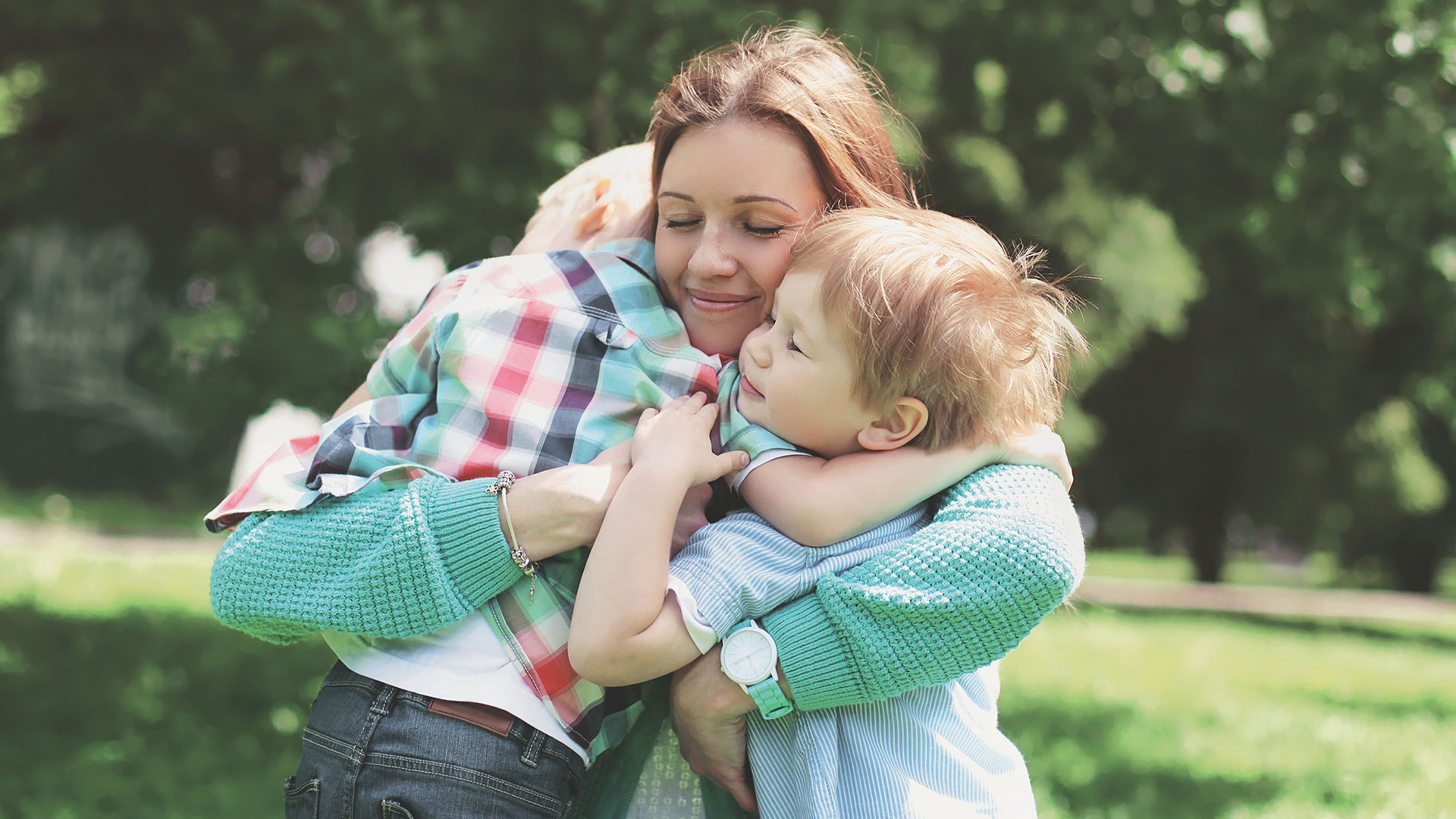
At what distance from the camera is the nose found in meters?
1.93

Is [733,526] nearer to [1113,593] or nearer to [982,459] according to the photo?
[982,459]

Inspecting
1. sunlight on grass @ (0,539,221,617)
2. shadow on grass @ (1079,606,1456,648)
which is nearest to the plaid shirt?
sunlight on grass @ (0,539,221,617)

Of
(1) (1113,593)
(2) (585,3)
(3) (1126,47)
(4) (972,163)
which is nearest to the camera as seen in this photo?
(2) (585,3)

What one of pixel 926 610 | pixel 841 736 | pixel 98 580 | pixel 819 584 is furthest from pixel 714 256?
pixel 98 580

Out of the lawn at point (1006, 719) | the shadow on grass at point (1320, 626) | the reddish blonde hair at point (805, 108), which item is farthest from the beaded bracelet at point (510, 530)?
the shadow on grass at point (1320, 626)

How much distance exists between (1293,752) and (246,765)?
217 inches

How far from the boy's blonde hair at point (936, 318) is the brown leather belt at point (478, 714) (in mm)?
692

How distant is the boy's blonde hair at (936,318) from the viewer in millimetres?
1753

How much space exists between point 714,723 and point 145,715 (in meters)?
4.97

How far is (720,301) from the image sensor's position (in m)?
2.00

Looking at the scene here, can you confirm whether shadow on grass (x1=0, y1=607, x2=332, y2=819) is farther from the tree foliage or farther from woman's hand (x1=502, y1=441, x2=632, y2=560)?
woman's hand (x1=502, y1=441, x2=632, y2=560)

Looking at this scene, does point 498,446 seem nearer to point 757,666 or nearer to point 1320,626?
point 757,666

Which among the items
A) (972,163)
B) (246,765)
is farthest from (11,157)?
(972,163)

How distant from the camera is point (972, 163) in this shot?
1094cm
